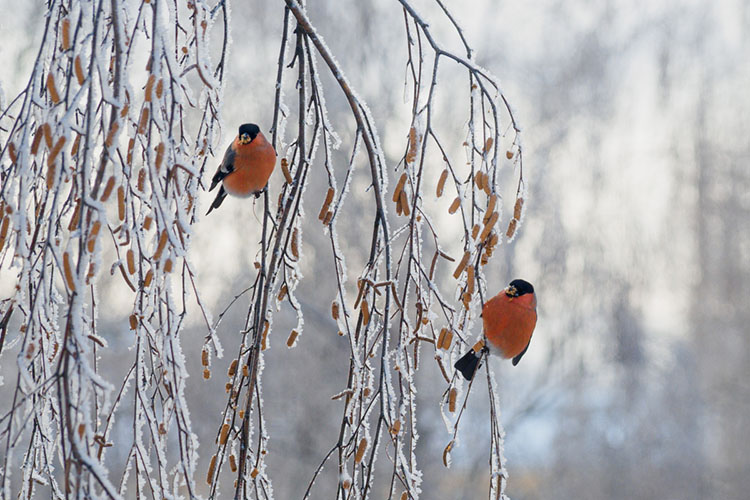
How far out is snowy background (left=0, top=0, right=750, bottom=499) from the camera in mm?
3463

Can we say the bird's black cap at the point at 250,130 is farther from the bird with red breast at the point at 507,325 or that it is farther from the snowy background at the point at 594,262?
the snowy background at the point at 594,262

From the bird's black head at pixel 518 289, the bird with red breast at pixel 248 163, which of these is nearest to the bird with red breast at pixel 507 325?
the bird's black head at pixel 518 289

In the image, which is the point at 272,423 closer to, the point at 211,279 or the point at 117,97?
the point at 211,279

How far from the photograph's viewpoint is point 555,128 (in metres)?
3.67

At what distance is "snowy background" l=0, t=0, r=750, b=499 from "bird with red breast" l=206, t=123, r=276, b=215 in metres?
2.34

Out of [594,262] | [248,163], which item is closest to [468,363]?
[248,163]

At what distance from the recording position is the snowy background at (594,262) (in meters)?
3.46

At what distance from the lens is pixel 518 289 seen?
95cm

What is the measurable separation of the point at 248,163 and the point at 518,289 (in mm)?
351

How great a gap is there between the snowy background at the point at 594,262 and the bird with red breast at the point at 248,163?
2.34 m

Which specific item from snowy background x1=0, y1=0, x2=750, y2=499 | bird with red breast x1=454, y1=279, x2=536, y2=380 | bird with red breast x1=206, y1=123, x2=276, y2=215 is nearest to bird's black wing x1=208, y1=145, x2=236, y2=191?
bird with red breast x1=206, y1=123, x2=276, y2=215

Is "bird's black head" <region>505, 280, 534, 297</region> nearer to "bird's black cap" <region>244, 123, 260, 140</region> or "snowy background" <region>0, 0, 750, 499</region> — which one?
"bird's black cap" <region>244, 123, 260, 140</region>

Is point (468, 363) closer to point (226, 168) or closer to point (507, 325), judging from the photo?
point (507, 325)

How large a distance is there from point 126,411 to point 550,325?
191 cm
